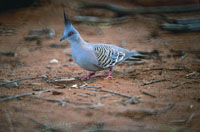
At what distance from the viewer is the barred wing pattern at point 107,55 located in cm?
475

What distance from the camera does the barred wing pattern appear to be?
4.75 metres

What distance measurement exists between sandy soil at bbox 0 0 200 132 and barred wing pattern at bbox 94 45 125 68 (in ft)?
1.06

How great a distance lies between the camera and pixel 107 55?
193 inches

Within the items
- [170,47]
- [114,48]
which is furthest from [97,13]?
[114,48]

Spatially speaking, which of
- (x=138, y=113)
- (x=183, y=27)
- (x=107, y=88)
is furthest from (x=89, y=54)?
(x=183, y=27)

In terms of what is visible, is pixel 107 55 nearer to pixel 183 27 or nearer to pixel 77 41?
pixel 77 41

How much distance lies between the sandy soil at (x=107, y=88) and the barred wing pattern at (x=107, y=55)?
1.06 ft

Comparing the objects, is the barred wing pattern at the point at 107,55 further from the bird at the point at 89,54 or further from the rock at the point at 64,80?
the rock at the point at 64,80

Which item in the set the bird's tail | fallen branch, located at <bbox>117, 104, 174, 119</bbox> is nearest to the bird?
the bird's tail

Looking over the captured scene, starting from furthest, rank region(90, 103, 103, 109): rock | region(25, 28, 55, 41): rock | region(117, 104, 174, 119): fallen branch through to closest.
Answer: region(25, 28, 55, 41): rock → region(90, 103, 103, 109): rock → region(117, 104, 174, 119): fallen branch

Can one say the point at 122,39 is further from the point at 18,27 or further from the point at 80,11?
the point at 18,27

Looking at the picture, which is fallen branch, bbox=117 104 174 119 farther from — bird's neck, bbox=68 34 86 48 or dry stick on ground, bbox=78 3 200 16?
dry stick on ground, bbox=78 3 200 16

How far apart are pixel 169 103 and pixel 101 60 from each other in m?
1.67

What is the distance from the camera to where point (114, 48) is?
5.25 meters
